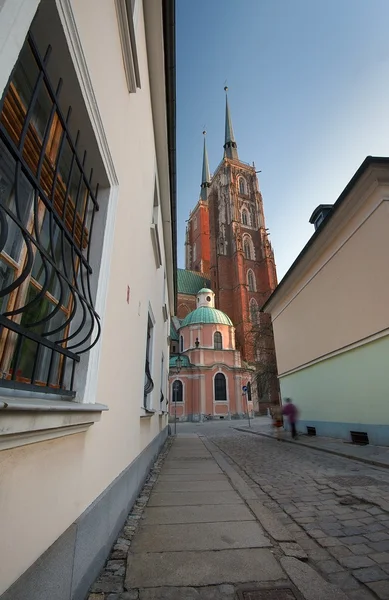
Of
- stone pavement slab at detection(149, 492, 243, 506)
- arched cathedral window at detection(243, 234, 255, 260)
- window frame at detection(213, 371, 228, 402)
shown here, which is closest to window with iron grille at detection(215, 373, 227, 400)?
window frame at detection(213, 371, 228, 402)

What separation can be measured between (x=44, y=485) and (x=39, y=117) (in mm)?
2061

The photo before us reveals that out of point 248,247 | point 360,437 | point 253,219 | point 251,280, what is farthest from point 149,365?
point 253,219

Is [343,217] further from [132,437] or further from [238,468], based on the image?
[132,437]

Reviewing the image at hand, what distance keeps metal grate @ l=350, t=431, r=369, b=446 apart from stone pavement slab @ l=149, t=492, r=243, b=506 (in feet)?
20.1

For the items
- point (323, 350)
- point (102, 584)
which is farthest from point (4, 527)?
point (323, 350)

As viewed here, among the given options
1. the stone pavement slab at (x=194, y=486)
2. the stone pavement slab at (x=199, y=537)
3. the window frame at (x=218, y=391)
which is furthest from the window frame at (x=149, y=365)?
the window frame at (x=218, y=391)

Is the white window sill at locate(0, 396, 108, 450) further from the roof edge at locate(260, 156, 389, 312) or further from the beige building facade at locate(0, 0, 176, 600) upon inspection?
the roof edge at locate(260, 156, 389, 312)

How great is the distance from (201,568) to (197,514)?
4.21 ft

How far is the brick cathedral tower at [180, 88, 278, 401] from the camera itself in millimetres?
40562

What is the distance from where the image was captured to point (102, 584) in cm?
201

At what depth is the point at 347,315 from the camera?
9.34m

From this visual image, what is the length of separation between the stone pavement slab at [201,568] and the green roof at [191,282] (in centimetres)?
4174

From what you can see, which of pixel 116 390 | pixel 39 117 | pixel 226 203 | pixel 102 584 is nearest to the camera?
pixel 39 117

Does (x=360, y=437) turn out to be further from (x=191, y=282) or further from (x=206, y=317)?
(x=191, y=282)
